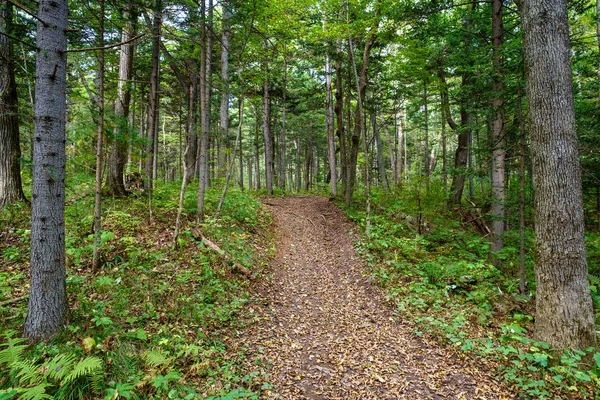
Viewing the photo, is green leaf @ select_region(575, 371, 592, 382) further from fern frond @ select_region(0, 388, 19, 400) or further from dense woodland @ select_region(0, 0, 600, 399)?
fern frond @ select_region(0, 388, 19, 400)

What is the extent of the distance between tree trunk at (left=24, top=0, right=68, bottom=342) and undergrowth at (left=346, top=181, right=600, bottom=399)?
5.42 meters

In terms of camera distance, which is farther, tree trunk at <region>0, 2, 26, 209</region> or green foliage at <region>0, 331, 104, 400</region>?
tree trunk at <region>0, 2, 26, 209</region>

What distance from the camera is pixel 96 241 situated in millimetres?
5465

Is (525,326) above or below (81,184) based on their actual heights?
below

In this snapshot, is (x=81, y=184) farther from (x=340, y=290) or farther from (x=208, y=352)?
(x=340, y=290)

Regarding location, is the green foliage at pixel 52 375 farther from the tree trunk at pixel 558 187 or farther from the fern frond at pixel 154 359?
the tree trunk at pixel 558 187

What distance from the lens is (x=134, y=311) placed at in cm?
466

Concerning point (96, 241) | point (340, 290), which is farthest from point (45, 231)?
point (340, 290)

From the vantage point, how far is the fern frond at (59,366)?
9.54 feet

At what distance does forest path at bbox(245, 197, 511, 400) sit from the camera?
3828mm

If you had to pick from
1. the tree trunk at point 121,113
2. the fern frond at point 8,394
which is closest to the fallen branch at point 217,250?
the tree trunk at point 121,113

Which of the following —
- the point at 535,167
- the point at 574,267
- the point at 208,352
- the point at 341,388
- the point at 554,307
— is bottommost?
the point at 341,388

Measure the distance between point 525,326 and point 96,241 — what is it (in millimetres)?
7811

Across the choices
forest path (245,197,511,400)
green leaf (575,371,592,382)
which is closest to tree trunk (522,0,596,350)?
green leaf (575,371,592,382)
